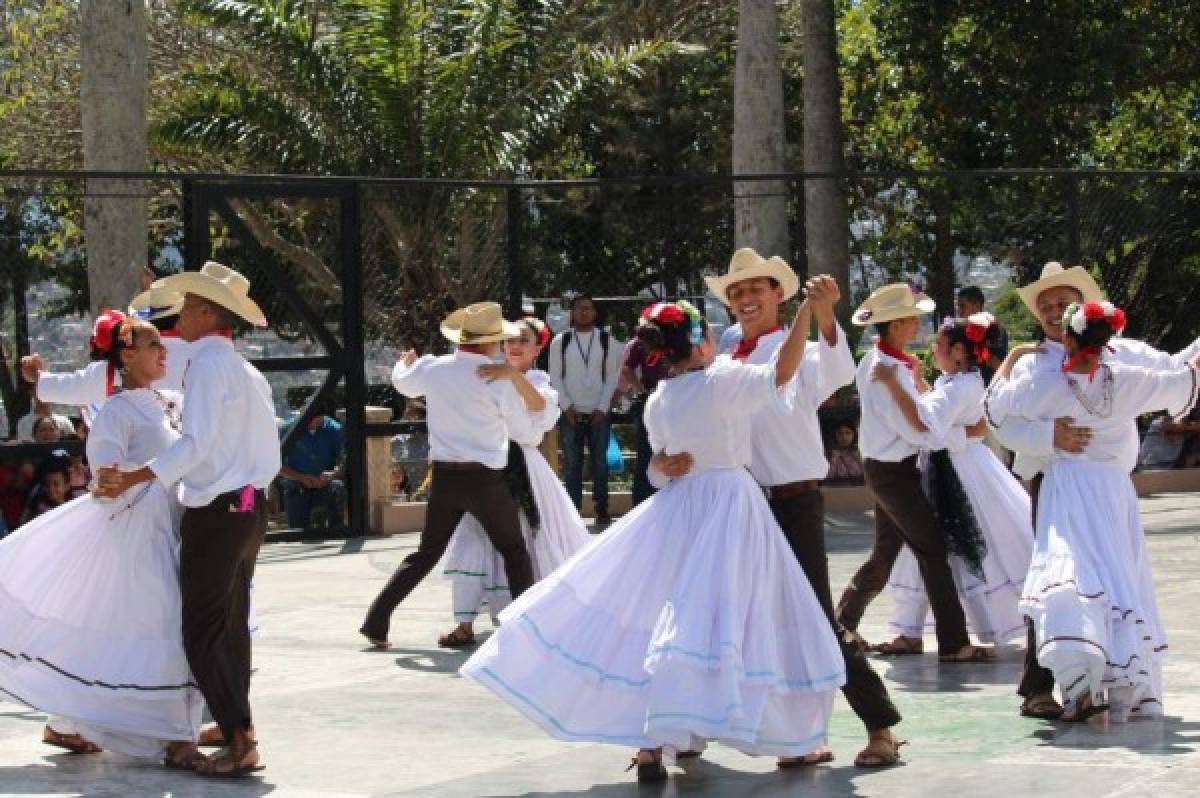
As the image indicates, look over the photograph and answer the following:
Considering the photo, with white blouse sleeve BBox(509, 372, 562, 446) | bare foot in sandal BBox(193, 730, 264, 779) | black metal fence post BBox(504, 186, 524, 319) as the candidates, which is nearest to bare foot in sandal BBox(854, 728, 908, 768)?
bare foot in sandal BBox(193, 730, 264, 779)

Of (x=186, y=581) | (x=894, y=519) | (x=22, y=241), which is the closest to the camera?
(x=186, y=581)

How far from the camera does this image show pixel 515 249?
18359 mm

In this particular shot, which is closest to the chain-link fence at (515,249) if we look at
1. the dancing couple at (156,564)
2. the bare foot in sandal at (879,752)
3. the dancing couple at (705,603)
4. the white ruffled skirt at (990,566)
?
the white ruffled skirt at (990,566)

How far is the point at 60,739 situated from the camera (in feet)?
30.2

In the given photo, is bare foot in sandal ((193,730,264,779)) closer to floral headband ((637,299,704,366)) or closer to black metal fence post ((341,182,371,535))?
floral headband ((637,299,704,366))

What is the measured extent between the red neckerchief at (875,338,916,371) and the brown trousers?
20.6 inches

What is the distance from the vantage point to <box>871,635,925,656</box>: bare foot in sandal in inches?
456

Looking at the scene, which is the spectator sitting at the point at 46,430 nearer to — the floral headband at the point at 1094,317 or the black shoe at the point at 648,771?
the black shoe at the point at 648,771

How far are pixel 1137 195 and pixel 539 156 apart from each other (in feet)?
31.5

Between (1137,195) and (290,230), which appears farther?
(290,230)

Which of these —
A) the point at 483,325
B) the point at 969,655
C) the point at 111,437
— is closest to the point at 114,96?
the point at 483,325

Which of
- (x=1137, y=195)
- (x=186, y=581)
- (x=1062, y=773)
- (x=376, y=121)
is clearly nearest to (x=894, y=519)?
(x=1062, y=773)

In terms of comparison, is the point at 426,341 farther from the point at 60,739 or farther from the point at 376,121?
the point at 60,739

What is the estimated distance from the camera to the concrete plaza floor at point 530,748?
26.8 ft
